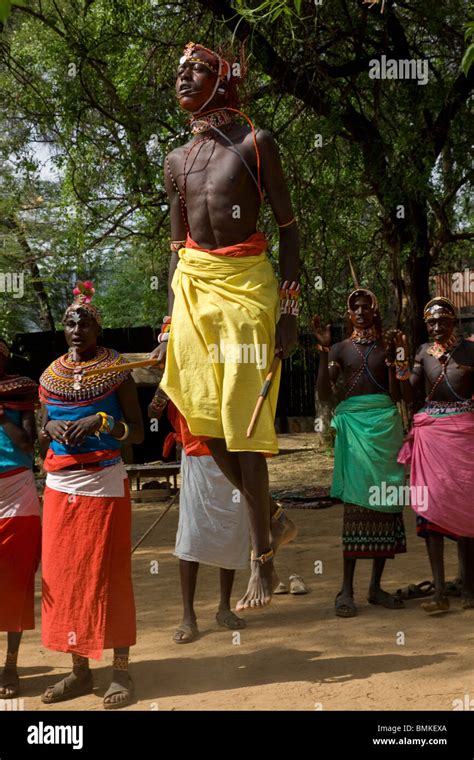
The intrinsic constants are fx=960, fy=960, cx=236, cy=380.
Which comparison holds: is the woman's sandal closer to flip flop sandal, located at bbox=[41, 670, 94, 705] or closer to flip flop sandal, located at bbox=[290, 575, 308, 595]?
flip flop sandal, located at bbox=[41, 670, 94, 705]

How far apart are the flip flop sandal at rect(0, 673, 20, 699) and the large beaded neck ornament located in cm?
153

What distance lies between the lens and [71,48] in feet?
31.9

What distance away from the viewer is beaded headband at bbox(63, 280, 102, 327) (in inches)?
196

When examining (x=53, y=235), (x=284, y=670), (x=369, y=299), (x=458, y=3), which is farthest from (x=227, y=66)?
(x=53, y=235)

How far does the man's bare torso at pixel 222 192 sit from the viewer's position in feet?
13.3

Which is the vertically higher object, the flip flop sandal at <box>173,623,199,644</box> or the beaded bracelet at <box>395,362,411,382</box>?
the beaded bracelet at <box>395,362,411,382</box>

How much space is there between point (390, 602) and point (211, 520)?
1379 millimetres

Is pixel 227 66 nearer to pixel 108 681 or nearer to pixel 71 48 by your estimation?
pixel 108 681

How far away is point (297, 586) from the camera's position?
7156mm

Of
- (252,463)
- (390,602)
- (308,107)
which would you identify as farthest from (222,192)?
(308,107)

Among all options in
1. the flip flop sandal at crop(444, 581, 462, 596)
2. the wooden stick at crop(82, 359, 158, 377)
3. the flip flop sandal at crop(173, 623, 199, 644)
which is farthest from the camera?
the flip flop sandal at crop(444, 581, 462, 596)

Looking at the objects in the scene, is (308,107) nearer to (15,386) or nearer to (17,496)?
(15,386)

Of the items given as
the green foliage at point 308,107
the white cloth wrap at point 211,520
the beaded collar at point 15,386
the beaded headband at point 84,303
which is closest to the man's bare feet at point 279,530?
the beaded headband at point 84,303

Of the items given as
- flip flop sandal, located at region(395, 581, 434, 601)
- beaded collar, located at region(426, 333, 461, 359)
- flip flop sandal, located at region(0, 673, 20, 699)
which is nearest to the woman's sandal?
flip flop sandal, located at region(0, 673, 20, 699)
